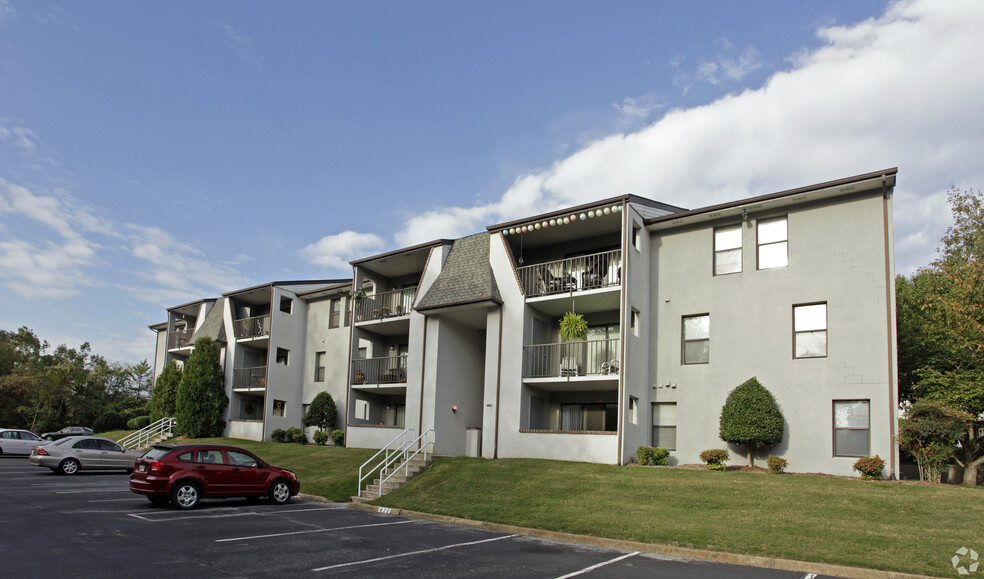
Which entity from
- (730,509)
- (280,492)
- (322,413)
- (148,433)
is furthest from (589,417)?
(148,433)

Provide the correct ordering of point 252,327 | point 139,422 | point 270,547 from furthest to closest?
1. point 139,422
2. point 252,327
3. point 270,547

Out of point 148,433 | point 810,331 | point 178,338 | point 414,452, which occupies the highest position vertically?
point 178,338

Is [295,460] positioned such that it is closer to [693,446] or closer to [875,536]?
[693,446]

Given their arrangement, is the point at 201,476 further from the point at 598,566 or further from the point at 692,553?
the point at 692,553

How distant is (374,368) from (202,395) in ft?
41.3

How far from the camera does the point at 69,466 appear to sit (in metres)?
24.1

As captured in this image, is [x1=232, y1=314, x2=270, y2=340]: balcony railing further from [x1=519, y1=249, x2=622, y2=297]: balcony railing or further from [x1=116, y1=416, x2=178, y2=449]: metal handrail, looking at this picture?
[x1=519, y1=249, x2=622, y2=297]: balcony railing

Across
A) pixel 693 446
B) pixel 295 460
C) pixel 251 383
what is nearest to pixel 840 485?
pixel 693 446

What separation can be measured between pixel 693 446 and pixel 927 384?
792 centimetres

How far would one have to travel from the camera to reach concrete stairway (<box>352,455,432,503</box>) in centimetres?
1869

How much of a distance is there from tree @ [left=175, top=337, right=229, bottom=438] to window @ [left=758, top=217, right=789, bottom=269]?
2797cm

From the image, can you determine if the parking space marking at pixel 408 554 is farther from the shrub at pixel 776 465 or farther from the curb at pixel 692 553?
the shrub at pixel 776 465

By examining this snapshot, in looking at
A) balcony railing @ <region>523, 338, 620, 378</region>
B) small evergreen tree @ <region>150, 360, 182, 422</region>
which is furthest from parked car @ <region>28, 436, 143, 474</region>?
balcony railing @ <region>523, 338, 620, 378</region>

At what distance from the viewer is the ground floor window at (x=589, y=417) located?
22.0 metres
